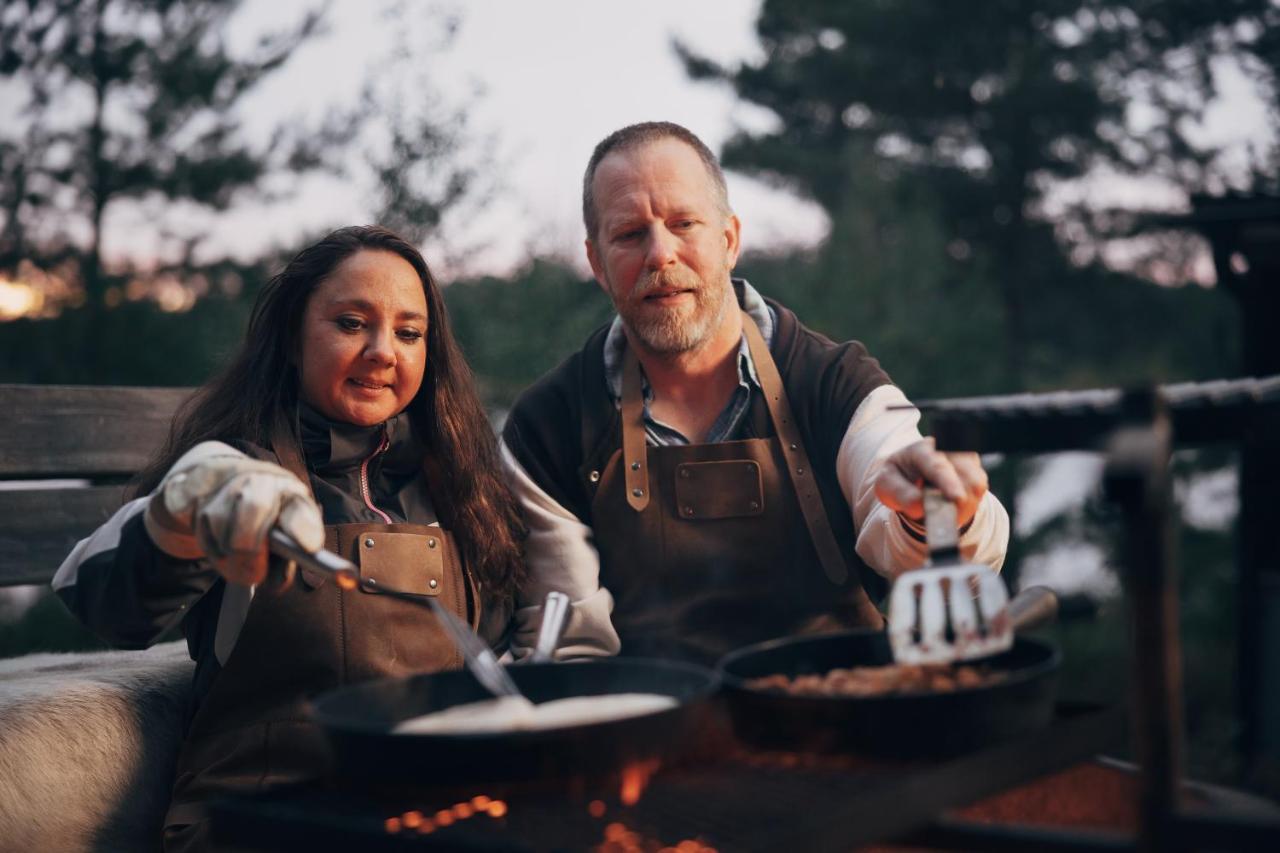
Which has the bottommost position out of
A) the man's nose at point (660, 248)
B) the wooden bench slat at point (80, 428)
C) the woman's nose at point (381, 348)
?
the wooden bench slat at point (80, 428)

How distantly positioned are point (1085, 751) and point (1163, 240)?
1192 centimetres

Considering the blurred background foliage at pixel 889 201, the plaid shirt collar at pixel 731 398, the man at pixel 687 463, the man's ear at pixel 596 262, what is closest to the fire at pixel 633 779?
the man at pixel 687 463

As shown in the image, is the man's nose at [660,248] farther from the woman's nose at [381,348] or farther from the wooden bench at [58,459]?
the wooden bench at [58,459]

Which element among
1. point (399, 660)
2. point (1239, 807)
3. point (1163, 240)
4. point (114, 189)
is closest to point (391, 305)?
point (399, 660)

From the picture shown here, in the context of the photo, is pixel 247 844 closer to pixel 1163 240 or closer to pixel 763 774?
pixel 763 774

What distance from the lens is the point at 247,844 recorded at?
1538 mm

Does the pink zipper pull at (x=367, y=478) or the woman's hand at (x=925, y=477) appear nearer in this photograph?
the woman's hand at (x=925, y=477)

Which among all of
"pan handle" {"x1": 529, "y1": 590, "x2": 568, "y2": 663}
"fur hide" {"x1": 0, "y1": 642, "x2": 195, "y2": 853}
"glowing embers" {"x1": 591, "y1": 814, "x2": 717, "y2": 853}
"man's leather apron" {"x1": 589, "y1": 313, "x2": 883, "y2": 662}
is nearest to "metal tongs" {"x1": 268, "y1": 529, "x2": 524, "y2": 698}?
"pan handle" {"x1": 529, "y1": 590, "x2": 568, "y2": 663}

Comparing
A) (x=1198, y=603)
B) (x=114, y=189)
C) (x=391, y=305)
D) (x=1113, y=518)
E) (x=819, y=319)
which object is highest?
(x=114, y=189)

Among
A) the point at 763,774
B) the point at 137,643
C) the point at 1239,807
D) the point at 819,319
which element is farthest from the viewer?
the point at 819,319

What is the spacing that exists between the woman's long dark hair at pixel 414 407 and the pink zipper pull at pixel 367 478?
0.36 feet

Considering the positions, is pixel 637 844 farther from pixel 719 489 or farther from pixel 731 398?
pixel 731 398

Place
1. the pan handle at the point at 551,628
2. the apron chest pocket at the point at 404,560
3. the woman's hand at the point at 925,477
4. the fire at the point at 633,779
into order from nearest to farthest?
the fire at the point at 633,779, the woman's hand at the point at 925,477, the pan handle at the point at 551,628, the apron chest pocket at the point at 404,560

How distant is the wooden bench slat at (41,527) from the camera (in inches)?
123
